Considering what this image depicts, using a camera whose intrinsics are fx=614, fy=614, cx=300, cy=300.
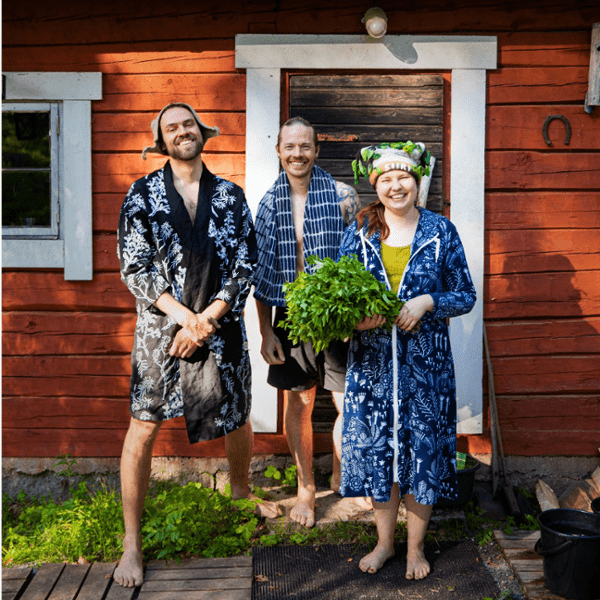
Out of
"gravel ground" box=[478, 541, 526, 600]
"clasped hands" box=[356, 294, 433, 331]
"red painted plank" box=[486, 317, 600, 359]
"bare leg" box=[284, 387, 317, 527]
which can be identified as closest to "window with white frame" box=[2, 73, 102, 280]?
"bare leg" box=[284, 387, 317, 527]

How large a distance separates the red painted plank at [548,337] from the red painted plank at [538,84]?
4.78 feet

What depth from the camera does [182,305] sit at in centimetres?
304

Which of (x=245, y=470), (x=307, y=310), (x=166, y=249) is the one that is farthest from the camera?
(x=245, y=470)

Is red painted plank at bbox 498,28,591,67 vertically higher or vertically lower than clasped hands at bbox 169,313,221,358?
higher

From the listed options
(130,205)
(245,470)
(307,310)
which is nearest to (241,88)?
(130,205)

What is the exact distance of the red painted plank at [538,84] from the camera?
3.98 metres

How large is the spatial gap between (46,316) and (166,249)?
1.56m

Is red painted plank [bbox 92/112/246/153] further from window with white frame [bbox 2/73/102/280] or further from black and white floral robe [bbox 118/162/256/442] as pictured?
black and white floral robe [bbox 118/162/256/442]

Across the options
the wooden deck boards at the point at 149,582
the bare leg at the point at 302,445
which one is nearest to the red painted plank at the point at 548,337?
the bare leg at the point at 302,445

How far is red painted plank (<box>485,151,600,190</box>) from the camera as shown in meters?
4.03

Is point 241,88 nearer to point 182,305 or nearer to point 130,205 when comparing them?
point 130,205

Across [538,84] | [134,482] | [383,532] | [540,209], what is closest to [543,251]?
[540,209]

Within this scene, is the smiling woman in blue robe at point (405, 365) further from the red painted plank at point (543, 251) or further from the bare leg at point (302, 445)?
the red painted plank at point (543, 251)

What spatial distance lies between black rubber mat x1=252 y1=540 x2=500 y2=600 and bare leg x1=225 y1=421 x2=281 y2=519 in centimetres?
28
